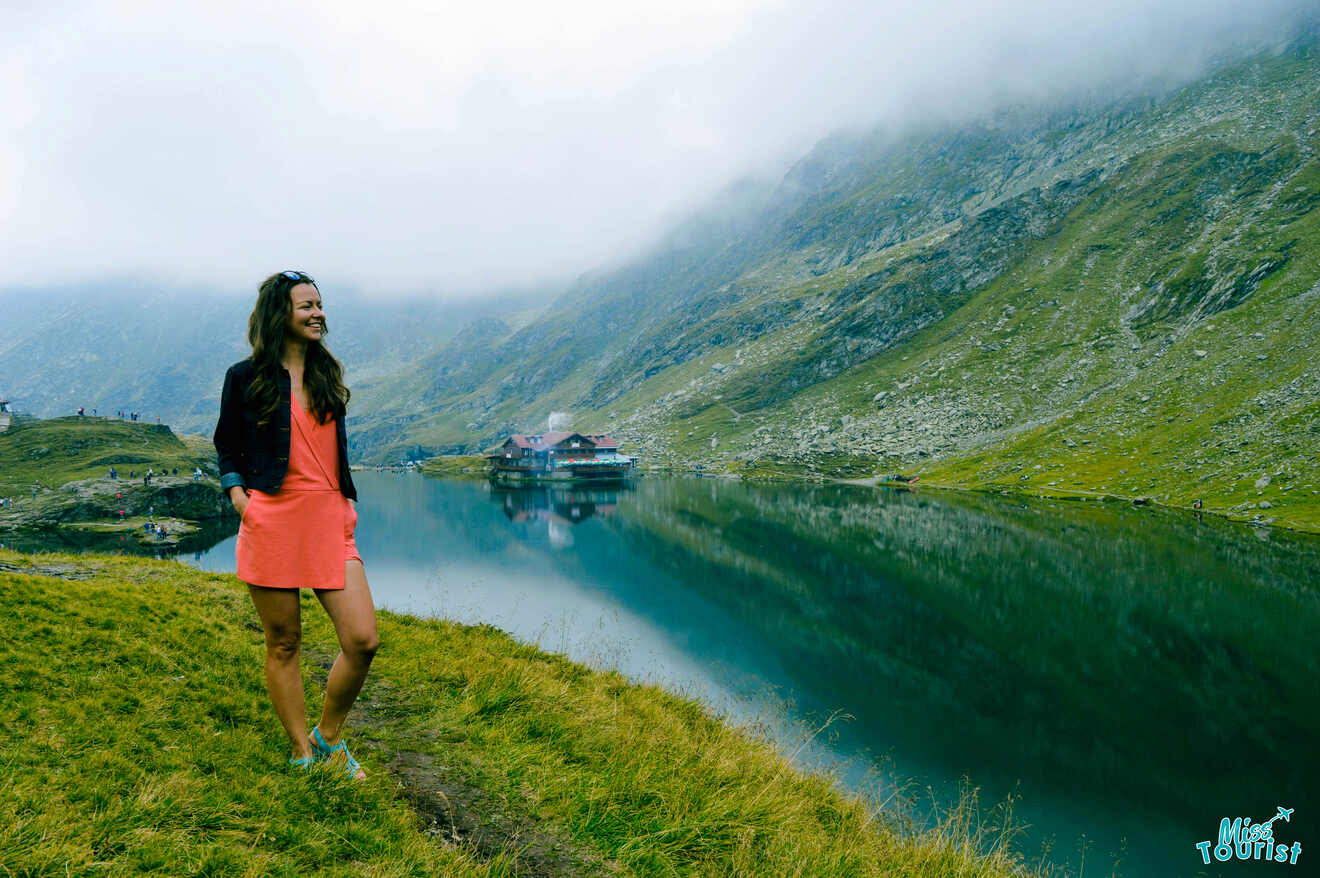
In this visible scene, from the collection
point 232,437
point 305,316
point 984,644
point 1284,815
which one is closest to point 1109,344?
point 984,644

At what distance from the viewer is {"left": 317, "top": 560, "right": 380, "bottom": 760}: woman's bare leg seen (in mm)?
5031

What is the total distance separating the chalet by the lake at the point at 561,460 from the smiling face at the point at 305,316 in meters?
116

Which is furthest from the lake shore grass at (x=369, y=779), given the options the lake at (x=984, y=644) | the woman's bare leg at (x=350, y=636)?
the lake at (x=984, y=644)

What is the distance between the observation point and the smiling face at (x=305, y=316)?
5.20m

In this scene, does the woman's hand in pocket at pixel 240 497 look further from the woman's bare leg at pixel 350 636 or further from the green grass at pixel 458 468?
the green grass at pixel 458 468

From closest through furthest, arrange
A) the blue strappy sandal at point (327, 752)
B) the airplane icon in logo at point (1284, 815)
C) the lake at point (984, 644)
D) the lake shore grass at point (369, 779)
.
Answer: the lake shore grass at point (369, 779) → the blue strappy sandal at point (327, 752) → the airplane icon in logo at point (1284, 815) → the lake at point (984, 644)

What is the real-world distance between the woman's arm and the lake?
729cm

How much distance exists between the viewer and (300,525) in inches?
194

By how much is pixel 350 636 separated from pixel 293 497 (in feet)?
4.08

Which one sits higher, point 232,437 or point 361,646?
point 232,437

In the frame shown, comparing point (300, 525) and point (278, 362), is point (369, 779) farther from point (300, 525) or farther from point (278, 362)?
point (278, 362)

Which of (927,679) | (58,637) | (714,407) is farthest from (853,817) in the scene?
(714,407)

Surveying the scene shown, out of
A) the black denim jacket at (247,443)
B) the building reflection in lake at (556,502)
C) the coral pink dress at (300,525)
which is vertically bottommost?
the building reflection in lake at (556,502)

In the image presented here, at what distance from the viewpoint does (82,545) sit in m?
42.0
